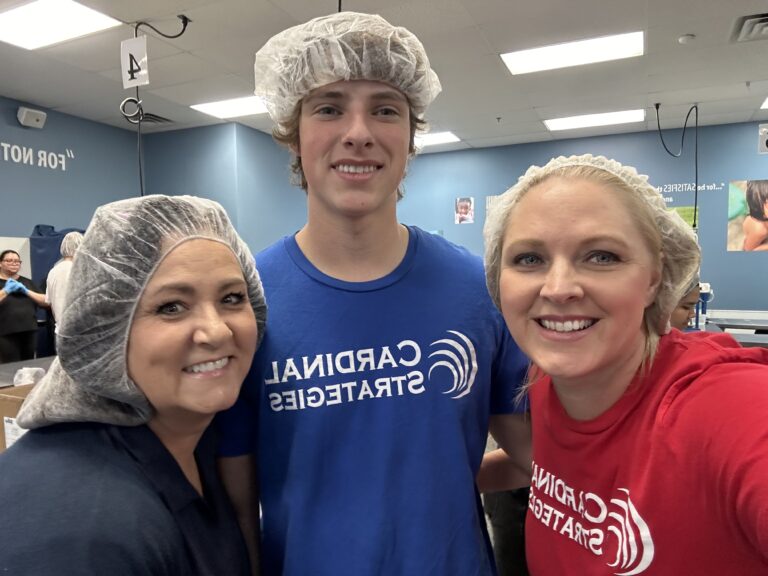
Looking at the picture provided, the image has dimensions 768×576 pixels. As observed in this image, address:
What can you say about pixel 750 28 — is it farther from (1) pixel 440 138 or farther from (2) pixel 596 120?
(1) pixel 440 138

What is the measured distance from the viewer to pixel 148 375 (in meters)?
0.89

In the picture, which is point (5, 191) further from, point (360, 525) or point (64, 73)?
point (360, 525)

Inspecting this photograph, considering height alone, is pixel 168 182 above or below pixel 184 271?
above

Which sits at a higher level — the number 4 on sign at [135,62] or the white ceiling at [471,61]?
the white ceiling at [471,61]

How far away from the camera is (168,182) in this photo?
658cm

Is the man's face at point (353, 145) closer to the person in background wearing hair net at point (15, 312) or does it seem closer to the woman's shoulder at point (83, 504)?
the woman's shoulder at point (83, 504)

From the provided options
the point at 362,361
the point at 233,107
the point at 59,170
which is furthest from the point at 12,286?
the point at 362,361

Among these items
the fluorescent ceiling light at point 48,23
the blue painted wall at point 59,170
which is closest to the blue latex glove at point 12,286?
the blue painted wall at point 59,170

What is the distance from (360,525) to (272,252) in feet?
1.88

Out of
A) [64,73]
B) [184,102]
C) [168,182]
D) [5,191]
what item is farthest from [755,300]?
[5,191]

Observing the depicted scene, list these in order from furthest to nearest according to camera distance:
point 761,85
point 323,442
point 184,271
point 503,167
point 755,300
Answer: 1. point 503,167
2. point 755,300
3. point 761,85
4. point 323,442
5. point 184,271

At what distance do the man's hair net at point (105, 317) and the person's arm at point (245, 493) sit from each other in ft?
0.87

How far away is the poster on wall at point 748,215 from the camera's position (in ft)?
21.2

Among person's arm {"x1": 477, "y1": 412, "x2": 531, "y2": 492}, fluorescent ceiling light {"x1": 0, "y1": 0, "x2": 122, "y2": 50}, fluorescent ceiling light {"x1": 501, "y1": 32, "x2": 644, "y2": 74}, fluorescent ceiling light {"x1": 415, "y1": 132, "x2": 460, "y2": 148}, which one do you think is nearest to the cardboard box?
person's arm {"x1": 477, "y1": 412, "x2": 531, "y2": 492}
